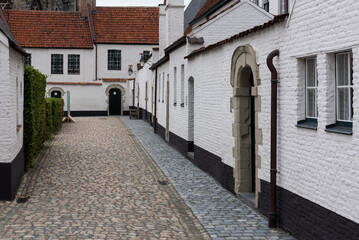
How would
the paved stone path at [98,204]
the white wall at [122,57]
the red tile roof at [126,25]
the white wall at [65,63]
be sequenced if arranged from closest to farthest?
1. the paved stone path at [98,204]
2. the white wall at [65,63]
3. the white wall at [122,57]
4. the red tile roof at [126,25]

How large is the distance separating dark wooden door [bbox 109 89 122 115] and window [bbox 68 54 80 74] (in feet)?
12.3

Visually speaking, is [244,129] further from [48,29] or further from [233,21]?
[48,29]

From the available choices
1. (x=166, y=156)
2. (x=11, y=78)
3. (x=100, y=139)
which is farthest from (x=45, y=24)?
(x=11, y=78)

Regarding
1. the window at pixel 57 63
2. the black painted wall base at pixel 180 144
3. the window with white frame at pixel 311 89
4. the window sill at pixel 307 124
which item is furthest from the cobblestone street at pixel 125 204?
the window at pixel 57 63

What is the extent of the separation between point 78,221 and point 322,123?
4.31 meters

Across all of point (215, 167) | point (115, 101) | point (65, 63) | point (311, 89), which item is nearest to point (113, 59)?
point (115, 101)

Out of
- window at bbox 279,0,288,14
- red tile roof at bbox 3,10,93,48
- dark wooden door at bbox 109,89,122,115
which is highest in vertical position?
red tile roof at bbox 3,10,93,48

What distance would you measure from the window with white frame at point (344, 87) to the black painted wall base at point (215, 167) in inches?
175

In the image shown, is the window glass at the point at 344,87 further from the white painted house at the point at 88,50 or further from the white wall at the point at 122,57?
the white wall at the point at 122,57

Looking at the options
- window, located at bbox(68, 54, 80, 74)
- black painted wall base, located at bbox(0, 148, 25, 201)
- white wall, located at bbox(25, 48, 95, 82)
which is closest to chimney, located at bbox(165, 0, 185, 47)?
black painted wall base, located at bbox(0, 148, 25, 201)

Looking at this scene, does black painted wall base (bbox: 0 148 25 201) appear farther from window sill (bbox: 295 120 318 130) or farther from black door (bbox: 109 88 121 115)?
black door (bbox: 109 88 121 115)

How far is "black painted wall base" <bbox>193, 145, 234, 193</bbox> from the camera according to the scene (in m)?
10.6

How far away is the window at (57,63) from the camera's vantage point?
42438 millimetres

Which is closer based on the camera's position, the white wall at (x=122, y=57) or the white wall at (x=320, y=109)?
the white wall at (x=320, y=109)
